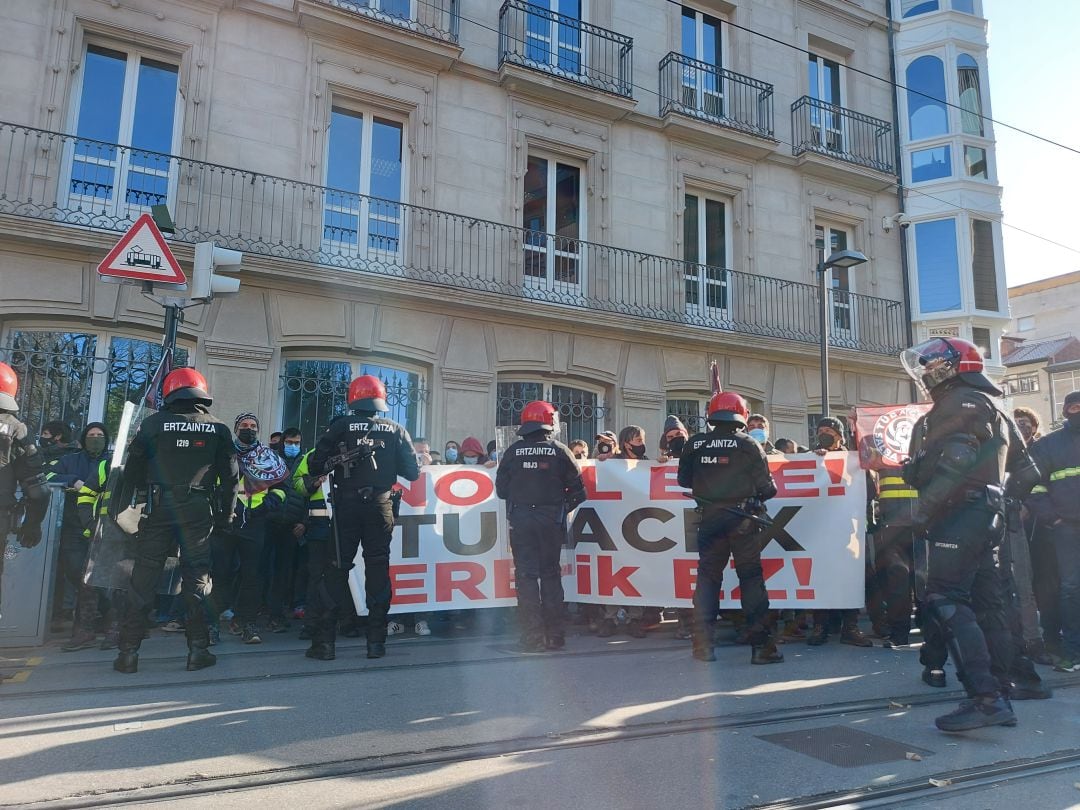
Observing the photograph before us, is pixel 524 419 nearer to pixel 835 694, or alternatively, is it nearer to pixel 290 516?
pixel 290 516

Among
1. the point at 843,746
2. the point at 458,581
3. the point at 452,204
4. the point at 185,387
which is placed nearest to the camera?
the point at 843,746

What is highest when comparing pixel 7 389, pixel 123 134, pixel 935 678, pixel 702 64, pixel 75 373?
pixel 702 64

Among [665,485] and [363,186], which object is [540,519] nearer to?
[665,485]

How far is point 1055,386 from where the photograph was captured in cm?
3862

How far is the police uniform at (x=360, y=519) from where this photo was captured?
5848 mm

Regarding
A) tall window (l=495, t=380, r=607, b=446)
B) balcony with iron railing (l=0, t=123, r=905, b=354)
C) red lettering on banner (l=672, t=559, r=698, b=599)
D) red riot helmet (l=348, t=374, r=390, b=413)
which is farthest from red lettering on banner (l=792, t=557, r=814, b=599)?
balcony with iron railing (l=0, t=123, r=905, b=354)

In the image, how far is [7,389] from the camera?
5.17 m

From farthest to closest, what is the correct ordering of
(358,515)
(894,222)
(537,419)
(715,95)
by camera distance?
1. (894,222)
2. (715,95)
3. (537,419)
4. (358,515)

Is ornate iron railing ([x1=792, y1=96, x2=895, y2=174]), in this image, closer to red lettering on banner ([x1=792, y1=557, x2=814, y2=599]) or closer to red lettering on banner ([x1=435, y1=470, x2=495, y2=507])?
red lettering on banner ([x1=792, y1=557, x2=814, y2=599])

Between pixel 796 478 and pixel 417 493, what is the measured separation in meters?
3.43

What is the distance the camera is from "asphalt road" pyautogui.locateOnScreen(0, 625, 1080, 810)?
3164 mm

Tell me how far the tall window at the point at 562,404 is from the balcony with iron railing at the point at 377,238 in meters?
1.33

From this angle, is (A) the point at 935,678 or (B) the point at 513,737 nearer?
(B) the point at 513,737

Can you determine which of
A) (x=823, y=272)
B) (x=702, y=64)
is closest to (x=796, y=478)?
(x=823, y=272)
